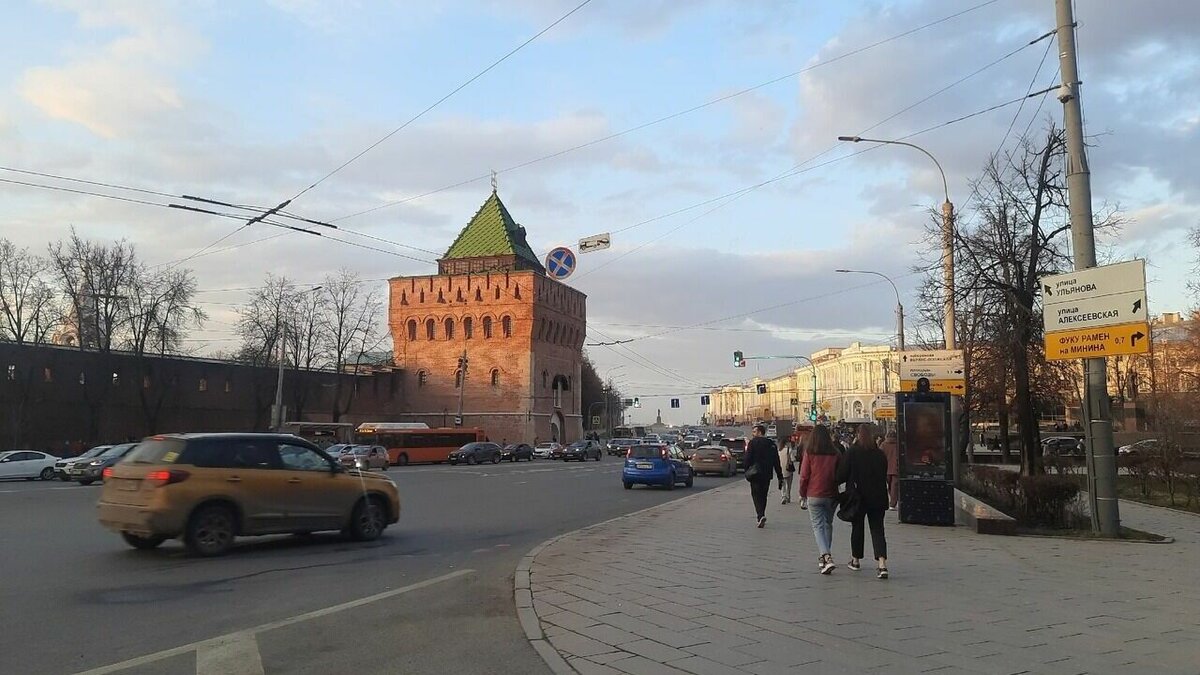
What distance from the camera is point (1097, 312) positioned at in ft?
43.9

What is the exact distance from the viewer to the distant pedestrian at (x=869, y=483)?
31.7ft

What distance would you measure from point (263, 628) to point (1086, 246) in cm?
1310

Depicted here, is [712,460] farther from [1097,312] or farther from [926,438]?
[1097,312]

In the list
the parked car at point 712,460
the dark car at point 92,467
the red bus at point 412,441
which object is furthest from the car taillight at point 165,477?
the red bus at point 412,441

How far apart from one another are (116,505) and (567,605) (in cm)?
686

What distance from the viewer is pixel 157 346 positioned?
57500 mm

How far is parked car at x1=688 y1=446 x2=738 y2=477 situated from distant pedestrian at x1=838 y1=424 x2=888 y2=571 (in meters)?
28.7

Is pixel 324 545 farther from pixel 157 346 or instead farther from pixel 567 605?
pixel 157 346

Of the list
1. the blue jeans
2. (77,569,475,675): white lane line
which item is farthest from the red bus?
the blue jeans

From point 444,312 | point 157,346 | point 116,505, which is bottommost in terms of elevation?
point 116,505

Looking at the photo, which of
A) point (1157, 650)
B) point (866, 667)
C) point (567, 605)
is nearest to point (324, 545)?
point (567, 605)

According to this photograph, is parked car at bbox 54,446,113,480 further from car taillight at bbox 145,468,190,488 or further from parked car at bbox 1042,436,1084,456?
parked car at bbox 1042,436,1084,456

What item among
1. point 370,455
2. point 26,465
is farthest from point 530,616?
point 370,455

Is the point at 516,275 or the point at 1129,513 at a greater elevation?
the point at 516,275
